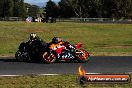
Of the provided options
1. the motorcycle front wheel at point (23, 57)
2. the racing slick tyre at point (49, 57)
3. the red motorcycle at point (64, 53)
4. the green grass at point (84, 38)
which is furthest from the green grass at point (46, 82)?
the green grass at point (84, 38)

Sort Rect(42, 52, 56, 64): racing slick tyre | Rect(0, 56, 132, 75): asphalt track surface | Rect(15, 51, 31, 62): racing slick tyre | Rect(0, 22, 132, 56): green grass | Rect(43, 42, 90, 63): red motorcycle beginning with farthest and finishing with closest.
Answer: Rect(0, 22, 132, 56): green grass
Rect(15, 51, 31, 62): racing slick tyre
Rect(43, 42, 90, 63): red motorcycle
Rect(42, 52, 56, 64): racing slick tyre
Rect(0, 56, 132, 75): asphalt track surface

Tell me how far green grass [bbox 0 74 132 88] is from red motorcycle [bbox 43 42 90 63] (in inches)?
157

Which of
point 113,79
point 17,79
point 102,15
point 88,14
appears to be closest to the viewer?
point 113,79

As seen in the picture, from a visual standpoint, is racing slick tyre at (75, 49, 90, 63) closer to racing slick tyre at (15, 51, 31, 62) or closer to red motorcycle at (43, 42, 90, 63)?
red motorcycle at (43, 42, 90, 63)

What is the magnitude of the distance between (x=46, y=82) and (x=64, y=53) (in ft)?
18.9

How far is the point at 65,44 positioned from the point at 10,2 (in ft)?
331

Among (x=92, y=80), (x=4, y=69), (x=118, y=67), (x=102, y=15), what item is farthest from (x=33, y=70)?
(x=102, y=15)

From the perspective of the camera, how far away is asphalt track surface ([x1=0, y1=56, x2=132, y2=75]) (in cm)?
1578

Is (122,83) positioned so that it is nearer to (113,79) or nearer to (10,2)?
(113,79)

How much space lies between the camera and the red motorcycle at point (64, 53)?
18.5 metres

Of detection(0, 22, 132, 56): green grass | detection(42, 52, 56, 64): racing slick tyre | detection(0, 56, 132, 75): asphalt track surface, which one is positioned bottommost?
detection(0, 22, 132, 56): green grass

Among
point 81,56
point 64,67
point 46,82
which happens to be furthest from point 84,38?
point 46,82

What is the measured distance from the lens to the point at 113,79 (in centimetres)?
1153

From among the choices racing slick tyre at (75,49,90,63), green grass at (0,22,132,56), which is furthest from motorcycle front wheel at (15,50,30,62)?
green grass at (0,22,132,56)
